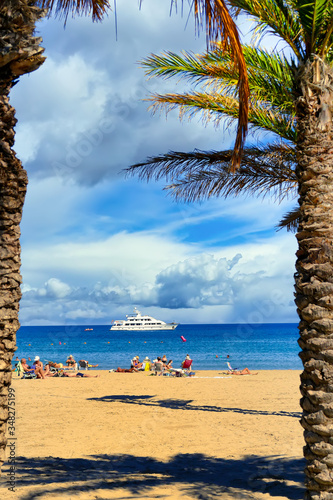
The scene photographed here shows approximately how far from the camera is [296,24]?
5.59m

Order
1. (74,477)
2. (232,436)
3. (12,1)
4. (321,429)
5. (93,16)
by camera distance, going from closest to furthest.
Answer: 1. (12,1)
2. (321,429)
3. (93,16)
4. (74,477)
5. (232,436)

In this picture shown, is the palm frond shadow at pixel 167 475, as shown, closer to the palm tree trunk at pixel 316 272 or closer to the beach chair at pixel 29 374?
the palm tree trunk at pixel 316 272

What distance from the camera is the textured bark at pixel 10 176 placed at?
3168 mm

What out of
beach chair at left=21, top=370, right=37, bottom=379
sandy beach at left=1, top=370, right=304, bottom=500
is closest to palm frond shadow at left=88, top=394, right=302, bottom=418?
sandy beach at left=1, top=370, right=304, bottom=500

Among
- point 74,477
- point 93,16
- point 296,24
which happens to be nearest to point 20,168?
point 93,16

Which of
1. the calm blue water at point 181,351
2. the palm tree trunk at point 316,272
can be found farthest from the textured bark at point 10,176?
the calm blue water at point 181,351

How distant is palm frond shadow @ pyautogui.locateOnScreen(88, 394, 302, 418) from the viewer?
11133 millimetres

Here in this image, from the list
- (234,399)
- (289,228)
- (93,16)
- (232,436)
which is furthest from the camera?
(234,399)

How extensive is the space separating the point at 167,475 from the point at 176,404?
6.34 metres

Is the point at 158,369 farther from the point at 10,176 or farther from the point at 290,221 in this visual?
the point at 10,176

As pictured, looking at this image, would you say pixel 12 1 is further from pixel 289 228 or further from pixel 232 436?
pixel 289 228

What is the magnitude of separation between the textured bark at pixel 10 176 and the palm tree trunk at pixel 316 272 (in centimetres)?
289

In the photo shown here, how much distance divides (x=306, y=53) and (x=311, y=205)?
183 cm

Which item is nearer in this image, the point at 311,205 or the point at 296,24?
the point at 311,205
